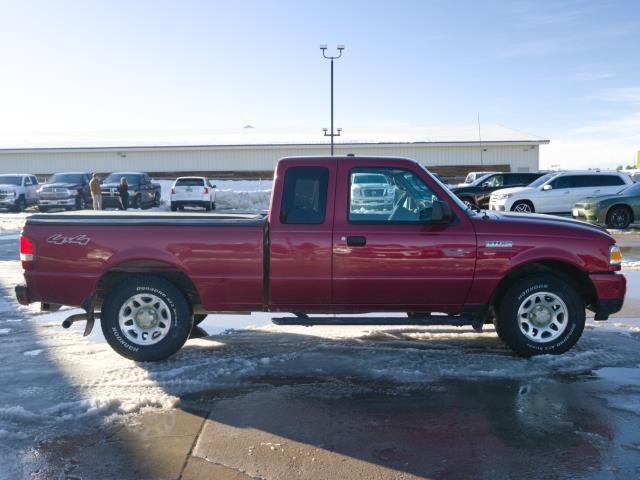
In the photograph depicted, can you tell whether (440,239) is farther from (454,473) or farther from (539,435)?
(454,473)

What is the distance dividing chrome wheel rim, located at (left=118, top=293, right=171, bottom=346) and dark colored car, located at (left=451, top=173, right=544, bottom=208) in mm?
19321

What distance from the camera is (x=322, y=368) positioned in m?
5.54

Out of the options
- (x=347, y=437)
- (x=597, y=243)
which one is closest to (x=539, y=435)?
(x=347, y=437)

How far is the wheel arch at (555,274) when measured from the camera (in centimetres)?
577

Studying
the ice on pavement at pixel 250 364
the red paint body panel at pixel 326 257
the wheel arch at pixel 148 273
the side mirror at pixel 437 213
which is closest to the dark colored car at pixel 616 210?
the ice on pavement at pixel 250 364

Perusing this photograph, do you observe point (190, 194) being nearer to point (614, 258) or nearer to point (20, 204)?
point (20, 204)

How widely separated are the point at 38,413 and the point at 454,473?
9.98ft

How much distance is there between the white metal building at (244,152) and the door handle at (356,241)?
35.8m

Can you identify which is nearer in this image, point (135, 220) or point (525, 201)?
point (135, 220)

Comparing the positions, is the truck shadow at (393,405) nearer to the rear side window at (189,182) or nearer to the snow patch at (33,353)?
the snow patch at (33,353)

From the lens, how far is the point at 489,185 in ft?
78.1

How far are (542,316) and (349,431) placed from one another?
Answer: 2.53 meters

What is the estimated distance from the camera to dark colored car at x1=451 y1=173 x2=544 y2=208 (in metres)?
23.6

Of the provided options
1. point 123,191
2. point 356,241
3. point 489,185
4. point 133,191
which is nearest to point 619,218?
point 489,185
